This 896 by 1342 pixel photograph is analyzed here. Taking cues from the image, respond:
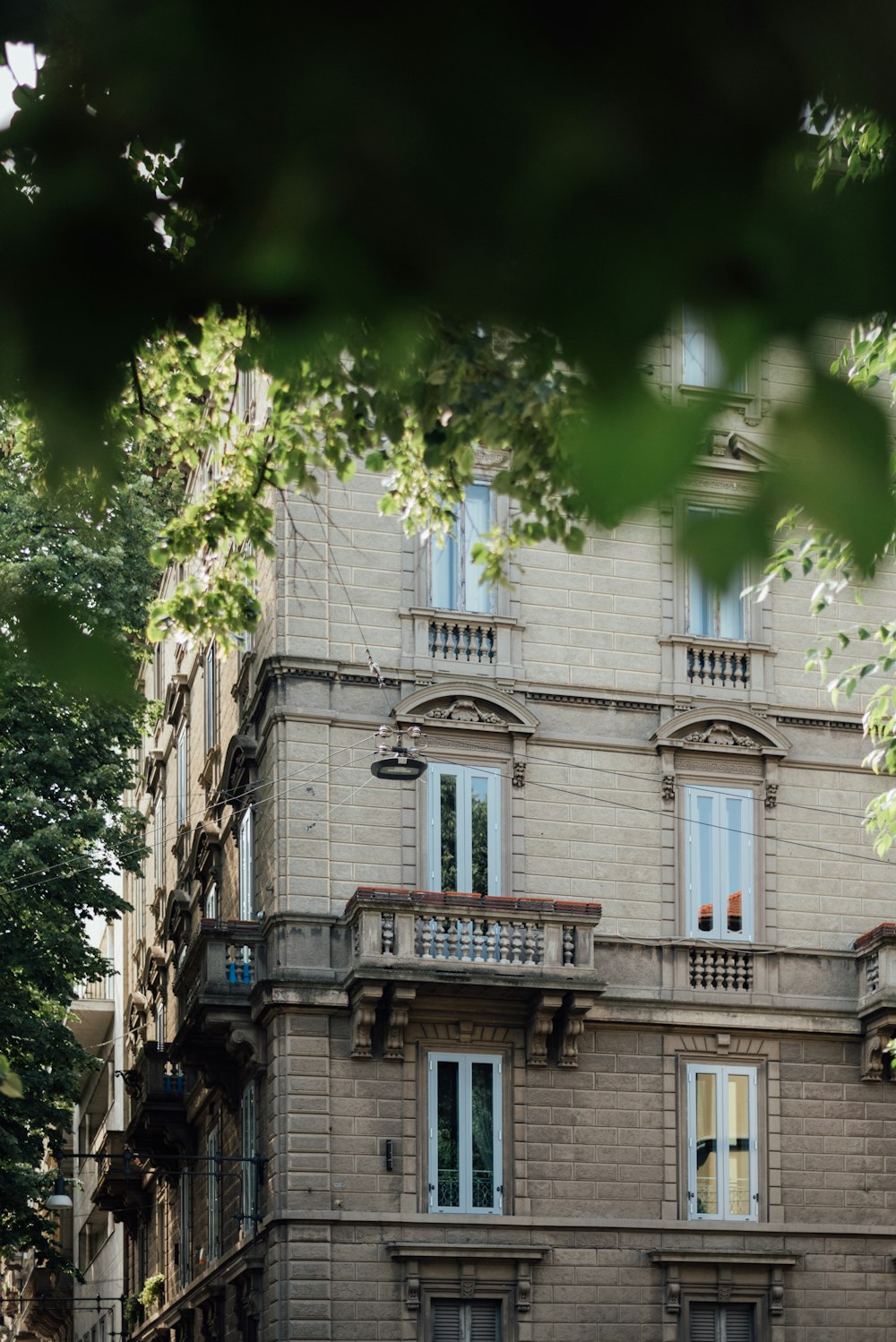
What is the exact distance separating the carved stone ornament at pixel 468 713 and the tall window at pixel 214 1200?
7827 mm

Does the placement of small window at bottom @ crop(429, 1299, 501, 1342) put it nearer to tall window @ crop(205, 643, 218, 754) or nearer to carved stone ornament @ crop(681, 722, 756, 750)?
carved stone ornament @ crop(681, 722, 756, 750)

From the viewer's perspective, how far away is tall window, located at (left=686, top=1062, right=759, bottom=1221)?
81.1 ft

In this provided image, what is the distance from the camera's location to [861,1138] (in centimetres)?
2538

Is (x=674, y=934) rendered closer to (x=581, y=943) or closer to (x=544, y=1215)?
(x=581, y=943)

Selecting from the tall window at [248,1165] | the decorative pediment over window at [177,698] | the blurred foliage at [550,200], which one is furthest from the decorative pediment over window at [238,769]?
the blurred foliage at [550,200]

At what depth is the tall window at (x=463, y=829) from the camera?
24969mm

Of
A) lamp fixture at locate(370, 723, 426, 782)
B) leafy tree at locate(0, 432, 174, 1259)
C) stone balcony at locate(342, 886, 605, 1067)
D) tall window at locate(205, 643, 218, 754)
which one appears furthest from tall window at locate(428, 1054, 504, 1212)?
tall window at locate(205, 643, 218, 754)

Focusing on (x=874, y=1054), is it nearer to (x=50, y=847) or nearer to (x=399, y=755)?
(x=399, y=755)

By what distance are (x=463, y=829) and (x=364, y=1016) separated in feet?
9.31

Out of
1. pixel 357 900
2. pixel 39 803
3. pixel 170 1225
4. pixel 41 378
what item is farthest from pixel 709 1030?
pixel 41 378

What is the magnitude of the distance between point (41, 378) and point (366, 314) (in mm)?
A: 592

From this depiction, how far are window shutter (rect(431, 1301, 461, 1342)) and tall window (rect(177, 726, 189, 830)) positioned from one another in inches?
506

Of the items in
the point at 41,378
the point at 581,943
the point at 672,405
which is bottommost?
the point at 672,405

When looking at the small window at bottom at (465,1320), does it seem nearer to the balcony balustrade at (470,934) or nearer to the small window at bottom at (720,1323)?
the small window at bottom at (720,1323)
